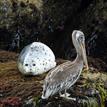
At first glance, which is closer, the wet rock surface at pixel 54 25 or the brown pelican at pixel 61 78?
the brown pelican at pixel 61 78

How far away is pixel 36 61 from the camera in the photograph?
13648mm

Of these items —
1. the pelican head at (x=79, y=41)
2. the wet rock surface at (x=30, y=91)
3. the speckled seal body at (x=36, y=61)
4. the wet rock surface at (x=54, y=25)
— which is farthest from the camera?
the wet rock surface at (x=54, y=25)

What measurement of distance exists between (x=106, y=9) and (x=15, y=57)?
10.0 feet

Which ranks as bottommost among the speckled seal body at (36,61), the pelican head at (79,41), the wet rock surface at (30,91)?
the wet rock surface at (30,91)

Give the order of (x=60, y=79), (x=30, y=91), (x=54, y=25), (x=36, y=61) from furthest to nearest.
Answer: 1. (x=54, y=25)
2. (x=36, y=61)
3. (x=30, y=91)
4. (x=60, y=79)

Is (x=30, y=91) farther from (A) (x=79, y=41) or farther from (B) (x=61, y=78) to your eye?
(A) (x=79, y=41)

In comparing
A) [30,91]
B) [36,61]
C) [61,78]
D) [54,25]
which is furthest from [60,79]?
[54,25]

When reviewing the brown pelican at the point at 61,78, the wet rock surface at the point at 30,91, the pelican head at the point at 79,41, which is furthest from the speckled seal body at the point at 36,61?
the brown pelican at the point at 61,78

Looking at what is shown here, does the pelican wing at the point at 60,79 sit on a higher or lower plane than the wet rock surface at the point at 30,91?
higher

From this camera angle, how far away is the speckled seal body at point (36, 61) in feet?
44.6

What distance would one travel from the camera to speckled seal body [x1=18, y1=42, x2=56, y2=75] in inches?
535

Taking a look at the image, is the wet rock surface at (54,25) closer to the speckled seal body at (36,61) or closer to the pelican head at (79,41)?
the speckled seal body at (36,61)

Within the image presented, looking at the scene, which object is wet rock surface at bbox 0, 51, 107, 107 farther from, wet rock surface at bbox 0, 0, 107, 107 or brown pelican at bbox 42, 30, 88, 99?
wet rock surface at bbox 0, 0, 107, 107

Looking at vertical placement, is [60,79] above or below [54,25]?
below
